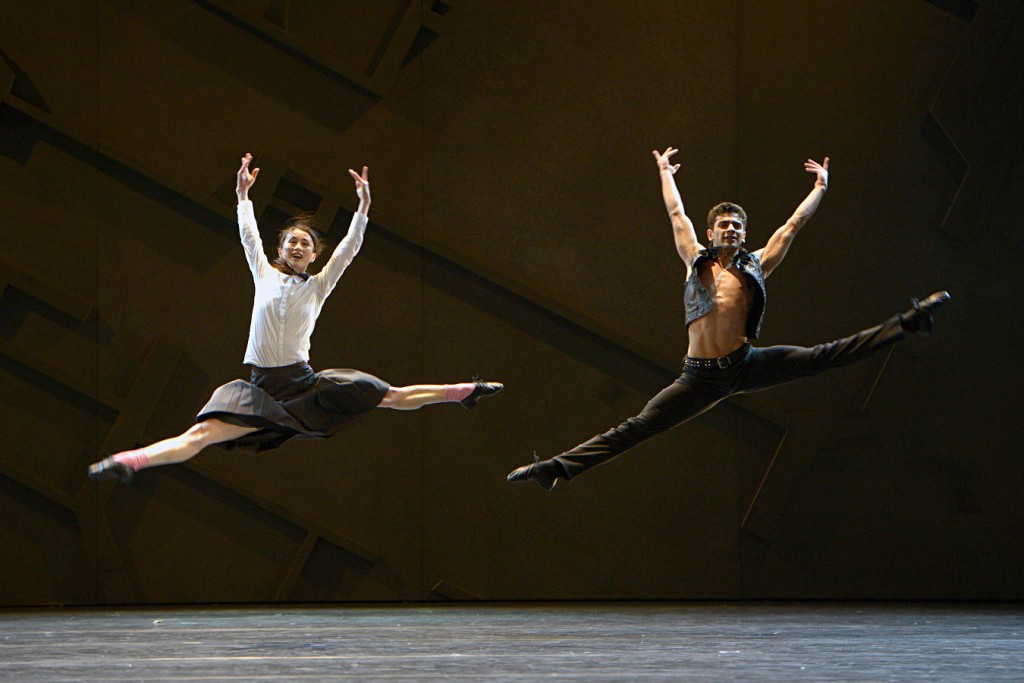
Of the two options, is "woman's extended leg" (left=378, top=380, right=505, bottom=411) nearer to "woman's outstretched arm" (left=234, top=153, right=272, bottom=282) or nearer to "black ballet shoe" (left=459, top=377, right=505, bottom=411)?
"black ballet shoe" (left=459, top=377, right=505, bottom=411)

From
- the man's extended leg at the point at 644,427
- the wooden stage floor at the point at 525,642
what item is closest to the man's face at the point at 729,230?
the man's extended leg at the point at 644,427


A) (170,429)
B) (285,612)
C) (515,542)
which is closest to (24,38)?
(170,429)

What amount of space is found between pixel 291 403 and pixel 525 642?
1.40 m

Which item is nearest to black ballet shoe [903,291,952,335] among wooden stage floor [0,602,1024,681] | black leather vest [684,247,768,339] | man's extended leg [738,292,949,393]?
man's extended leg [738,292,949,393]

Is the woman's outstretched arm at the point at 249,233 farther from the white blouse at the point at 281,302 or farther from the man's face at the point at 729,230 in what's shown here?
the man's face at the point at 729,230

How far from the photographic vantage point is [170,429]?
259 inches

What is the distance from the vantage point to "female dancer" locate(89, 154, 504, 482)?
463 centimetres

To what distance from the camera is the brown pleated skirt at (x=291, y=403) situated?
4.62m

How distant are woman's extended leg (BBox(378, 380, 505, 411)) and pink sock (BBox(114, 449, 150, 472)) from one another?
39.1 inches

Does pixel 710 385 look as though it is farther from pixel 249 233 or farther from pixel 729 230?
pixel 249 233

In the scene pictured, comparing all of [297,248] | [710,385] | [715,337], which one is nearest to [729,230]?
[715,337]

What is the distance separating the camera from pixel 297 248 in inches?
193

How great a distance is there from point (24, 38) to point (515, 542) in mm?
4147

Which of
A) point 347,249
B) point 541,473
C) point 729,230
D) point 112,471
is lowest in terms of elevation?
point 112,471
